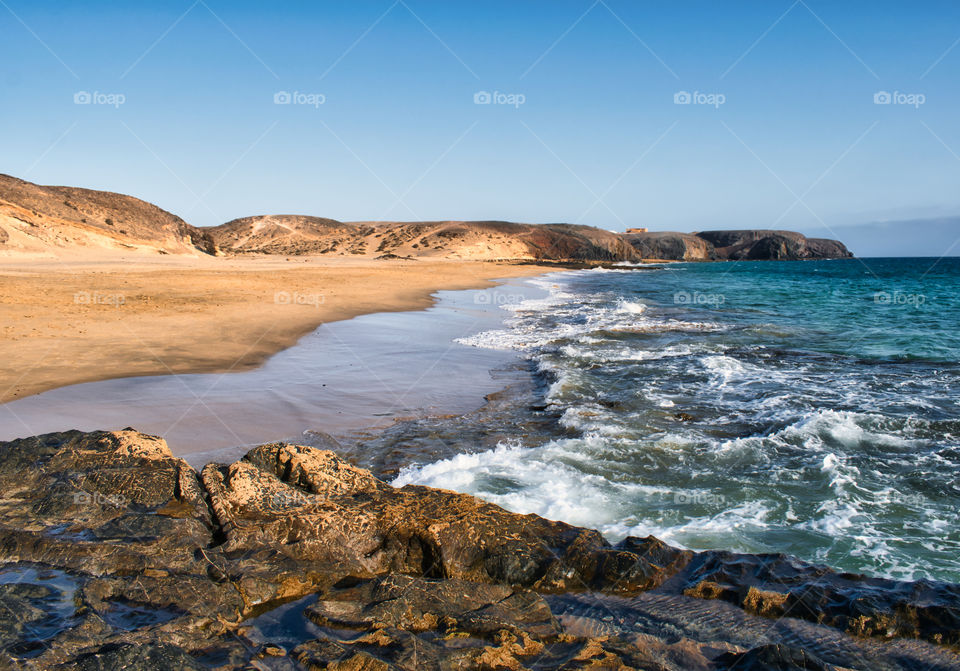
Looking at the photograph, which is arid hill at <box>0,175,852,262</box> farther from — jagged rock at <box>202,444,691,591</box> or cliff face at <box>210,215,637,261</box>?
jagged rock at <box>202,444,691,591</box>

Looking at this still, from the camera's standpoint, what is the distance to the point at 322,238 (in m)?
89.3

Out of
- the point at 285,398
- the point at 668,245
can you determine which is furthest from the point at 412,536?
the point at 668,245

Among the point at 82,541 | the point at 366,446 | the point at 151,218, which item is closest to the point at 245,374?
the point at 366,446

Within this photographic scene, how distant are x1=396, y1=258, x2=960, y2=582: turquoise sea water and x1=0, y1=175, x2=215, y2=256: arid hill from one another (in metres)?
31.1

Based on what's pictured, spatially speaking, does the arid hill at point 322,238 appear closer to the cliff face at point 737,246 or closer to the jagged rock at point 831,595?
the cliff face at point 737,246

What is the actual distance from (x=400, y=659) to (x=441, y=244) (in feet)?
258

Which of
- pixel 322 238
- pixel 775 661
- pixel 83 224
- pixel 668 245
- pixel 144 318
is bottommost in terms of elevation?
pixel 775 661

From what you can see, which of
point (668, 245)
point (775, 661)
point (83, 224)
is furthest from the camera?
point (668, 245)

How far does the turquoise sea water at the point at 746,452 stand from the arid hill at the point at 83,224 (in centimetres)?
3106

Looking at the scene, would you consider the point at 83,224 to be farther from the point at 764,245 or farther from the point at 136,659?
the point at 764,245

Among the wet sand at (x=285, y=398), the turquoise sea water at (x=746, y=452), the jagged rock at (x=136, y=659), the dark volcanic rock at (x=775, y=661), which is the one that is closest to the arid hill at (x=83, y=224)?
the wet sand at (x=285, y=398)

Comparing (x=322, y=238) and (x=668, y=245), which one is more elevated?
(x=668, y=245)

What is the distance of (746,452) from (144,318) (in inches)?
508

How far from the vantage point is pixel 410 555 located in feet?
12.9
